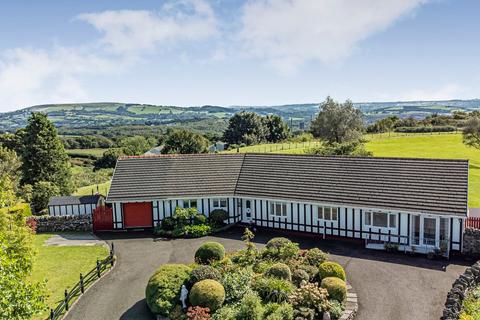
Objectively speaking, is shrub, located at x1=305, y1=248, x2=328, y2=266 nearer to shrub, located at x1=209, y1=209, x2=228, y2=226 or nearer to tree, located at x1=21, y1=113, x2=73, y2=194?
shrub, located at x1=209, y1=209, x2=228, y2=226

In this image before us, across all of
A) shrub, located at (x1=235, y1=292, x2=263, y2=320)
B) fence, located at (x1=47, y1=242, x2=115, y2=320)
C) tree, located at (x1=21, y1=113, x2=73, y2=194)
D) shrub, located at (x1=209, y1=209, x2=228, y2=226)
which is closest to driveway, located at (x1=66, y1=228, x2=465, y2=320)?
fence, located at (x1=47, y1=242, x2=115, y2=320)

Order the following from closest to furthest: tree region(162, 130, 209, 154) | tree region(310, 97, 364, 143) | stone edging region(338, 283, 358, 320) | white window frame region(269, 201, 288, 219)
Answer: stone edging region(338, 283, 358, 320), white window frame region(269, 201, 288, 219), tree region(310, 97, 364, 143), tree region(162, 130, 209, 154)

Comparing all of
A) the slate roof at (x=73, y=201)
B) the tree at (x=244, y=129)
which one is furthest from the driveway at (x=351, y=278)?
the tree at (x=244, y=129)

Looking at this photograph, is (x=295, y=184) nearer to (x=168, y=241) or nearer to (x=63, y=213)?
(x=168, y=241)

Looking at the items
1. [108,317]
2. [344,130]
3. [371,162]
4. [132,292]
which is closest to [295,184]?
[371,162]

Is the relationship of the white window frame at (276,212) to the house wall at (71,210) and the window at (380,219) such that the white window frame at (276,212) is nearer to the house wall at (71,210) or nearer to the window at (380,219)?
the window at (380,219)

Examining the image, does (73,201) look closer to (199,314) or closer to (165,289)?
A: (165,289)

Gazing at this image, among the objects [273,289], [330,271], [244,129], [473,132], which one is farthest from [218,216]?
[244,129]
